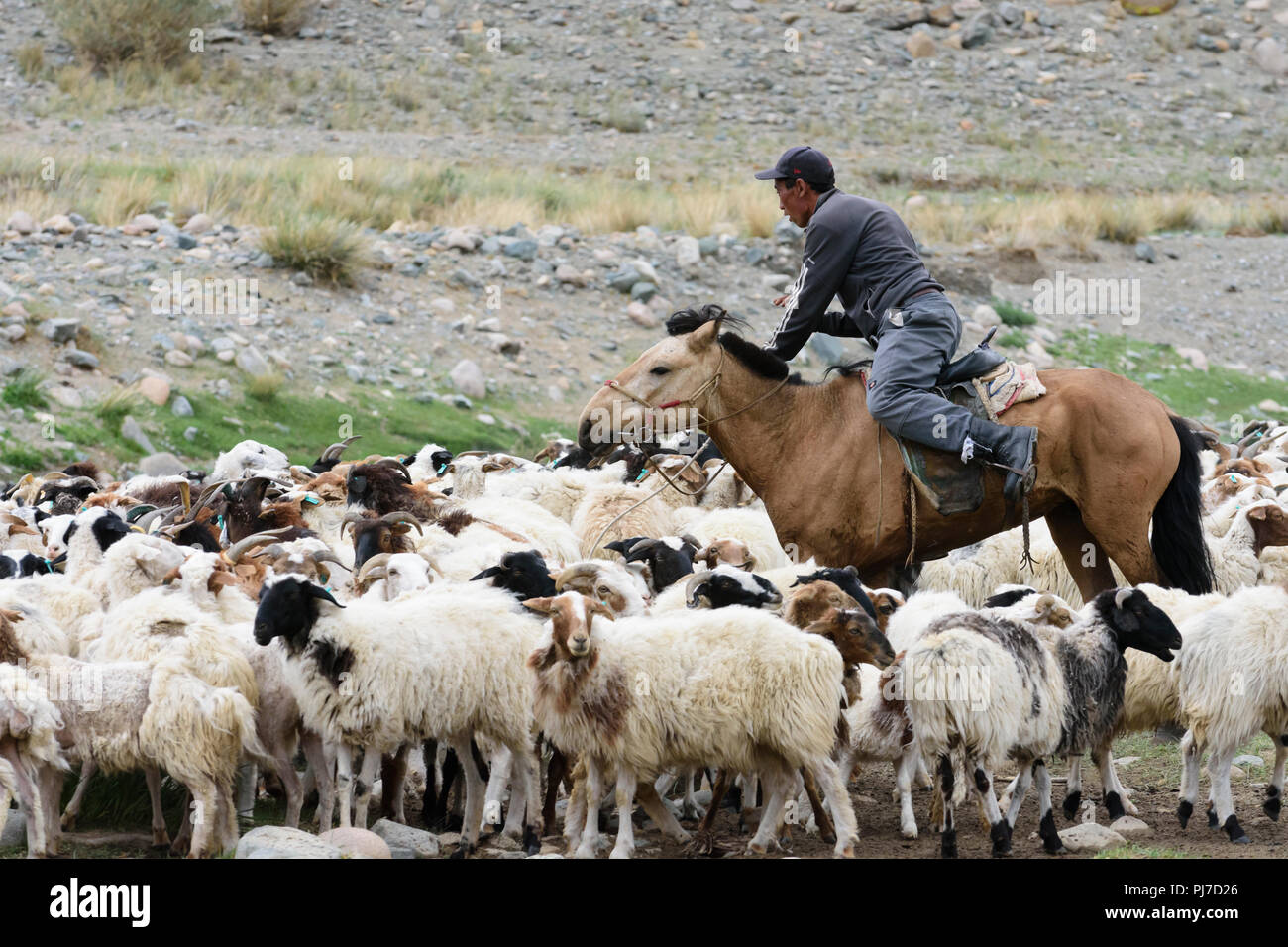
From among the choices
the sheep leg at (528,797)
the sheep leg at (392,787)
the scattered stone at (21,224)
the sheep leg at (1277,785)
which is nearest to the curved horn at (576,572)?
the sheep leg at (528,797)

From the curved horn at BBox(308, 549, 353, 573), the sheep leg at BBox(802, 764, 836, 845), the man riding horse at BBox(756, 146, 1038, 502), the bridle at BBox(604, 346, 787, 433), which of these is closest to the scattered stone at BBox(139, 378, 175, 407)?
the curved horn at BBox(308, 549, 353, 573)

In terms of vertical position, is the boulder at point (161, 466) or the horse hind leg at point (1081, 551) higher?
the horse hind leg at point (1081, 551)

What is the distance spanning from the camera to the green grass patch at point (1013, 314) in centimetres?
2136

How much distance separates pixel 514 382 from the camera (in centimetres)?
1817

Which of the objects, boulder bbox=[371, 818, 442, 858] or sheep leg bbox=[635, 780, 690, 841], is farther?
sheep leg bbox=[635, 780, 690, 841]

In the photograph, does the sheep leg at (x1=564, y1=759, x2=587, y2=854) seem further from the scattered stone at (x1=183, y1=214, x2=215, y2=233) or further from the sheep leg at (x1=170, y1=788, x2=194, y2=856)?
the scattered stone at (x1=183, y1=214, x2=215, y2=233)

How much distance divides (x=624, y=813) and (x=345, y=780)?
1.26m

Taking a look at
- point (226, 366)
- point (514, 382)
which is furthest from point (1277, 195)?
point (226, 366)

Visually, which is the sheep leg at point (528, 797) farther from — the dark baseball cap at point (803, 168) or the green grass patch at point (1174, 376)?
the green grass patch at point (1174, 376)

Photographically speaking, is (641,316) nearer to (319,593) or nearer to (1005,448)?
(1005,448)

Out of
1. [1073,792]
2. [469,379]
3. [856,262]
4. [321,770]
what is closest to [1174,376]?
[469,379]

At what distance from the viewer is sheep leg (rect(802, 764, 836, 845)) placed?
6.82 metres

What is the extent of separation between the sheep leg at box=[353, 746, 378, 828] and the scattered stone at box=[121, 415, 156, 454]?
8.91m

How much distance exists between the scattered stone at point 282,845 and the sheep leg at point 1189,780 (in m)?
3.73
